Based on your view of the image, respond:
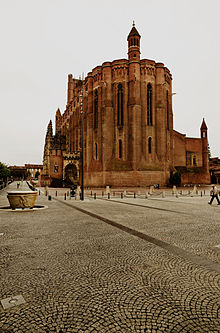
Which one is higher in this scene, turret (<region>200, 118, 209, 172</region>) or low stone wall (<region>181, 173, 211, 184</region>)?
turret (<region>200, 118, 209, 172</region>)

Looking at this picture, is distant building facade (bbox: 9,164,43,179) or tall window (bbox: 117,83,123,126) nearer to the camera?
tall window (bbox: 117,83,123,126)

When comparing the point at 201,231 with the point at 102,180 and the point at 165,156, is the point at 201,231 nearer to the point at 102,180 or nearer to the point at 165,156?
the point at 102,180

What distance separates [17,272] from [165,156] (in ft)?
128

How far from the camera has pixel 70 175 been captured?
48344 millimetres

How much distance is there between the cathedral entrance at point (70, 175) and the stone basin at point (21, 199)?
1395 inches

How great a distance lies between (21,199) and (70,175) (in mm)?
37485

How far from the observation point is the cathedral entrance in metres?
46.6

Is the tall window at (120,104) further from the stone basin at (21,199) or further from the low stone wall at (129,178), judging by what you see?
the stone basin at (21,199)

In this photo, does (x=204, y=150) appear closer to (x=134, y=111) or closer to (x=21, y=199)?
(x=134, y=111)

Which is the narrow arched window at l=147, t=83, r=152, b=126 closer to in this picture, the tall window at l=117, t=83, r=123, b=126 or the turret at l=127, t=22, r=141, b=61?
the tall window at l=117, t=83, r=123, b=126

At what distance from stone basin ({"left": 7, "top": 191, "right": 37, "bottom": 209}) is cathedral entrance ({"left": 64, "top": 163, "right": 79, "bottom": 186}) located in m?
35.4

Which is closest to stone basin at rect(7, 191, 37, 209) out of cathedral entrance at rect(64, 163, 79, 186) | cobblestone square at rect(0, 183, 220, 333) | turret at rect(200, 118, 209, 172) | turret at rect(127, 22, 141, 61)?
cobblestone square at rect(0, 183, 220, 333)

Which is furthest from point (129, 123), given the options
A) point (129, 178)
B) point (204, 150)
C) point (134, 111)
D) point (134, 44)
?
point (204, 150)

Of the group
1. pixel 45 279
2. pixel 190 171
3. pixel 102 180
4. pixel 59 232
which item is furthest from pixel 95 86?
pixel 45 279
